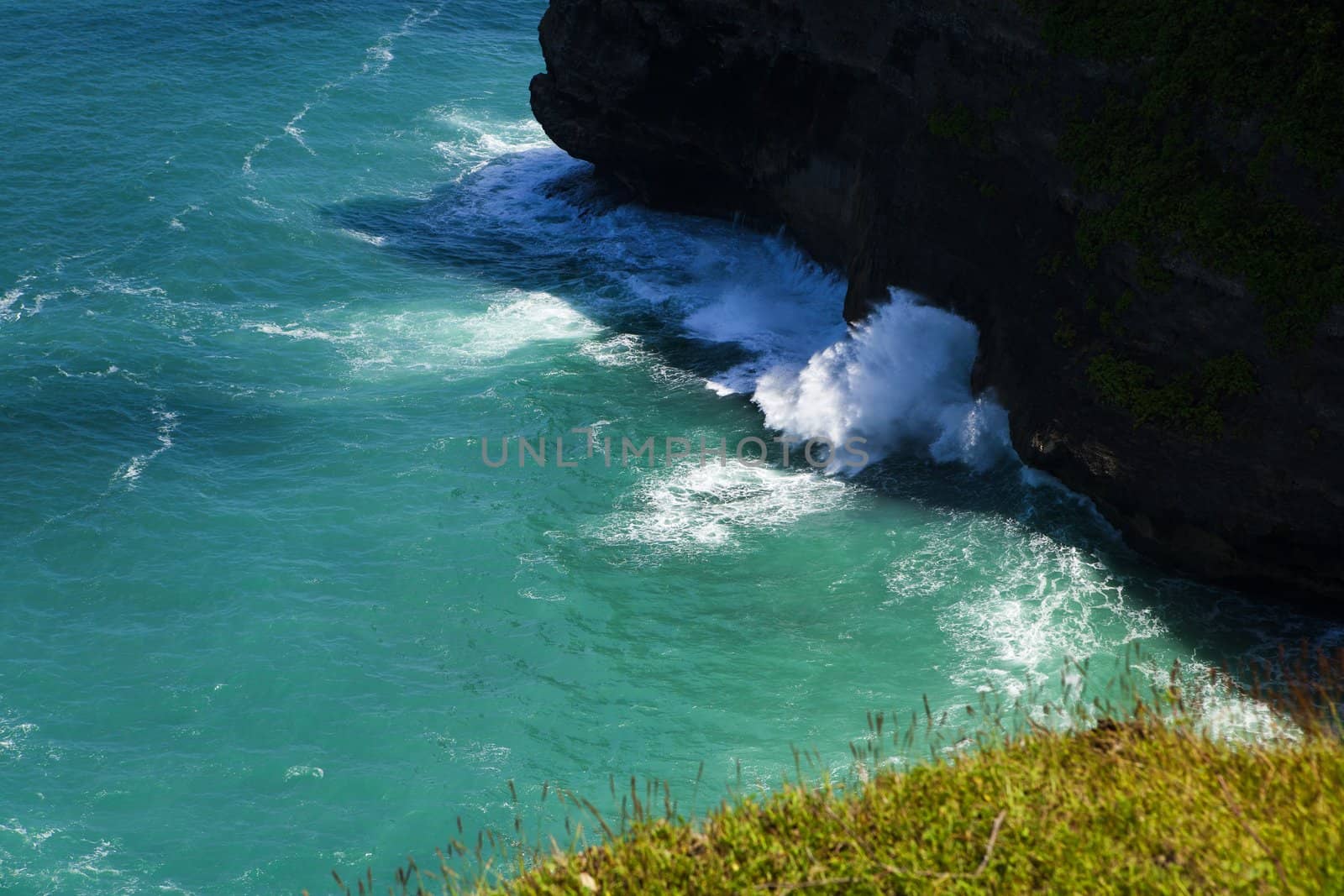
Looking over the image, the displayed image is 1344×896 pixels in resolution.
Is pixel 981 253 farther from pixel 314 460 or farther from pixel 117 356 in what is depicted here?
pixel 117 356

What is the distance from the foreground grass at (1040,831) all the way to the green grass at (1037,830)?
0.01 metres

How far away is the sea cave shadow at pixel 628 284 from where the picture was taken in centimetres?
2330

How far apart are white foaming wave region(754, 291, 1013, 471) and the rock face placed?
69 centimetres

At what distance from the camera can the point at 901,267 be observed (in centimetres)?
3116

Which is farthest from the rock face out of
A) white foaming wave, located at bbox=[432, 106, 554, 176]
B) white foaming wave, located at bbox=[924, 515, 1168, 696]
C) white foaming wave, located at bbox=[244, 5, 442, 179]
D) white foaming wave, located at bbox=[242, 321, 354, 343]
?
white foaming wave, located at bbox=[242, 321, 354, 343]

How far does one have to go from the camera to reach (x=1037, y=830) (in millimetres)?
9805

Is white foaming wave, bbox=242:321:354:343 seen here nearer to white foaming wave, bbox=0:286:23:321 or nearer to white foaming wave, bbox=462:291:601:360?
white foaming wave, bbox=462:291:601:360

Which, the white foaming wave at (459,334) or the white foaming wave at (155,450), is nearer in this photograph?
the white foaming wave at (155,450)

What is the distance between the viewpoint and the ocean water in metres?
20.3

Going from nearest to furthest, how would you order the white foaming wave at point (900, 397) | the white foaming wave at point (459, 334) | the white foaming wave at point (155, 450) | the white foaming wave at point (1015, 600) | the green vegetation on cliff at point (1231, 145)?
the green vegetation on cliff at point (1231, 145), the white foaming wave at point (1015, 600), the white foaming wave at point (155, 450), the white foaming wave at point (900, 397), the white foaming wave at point (459, 334)

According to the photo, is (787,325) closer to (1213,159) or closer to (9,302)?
(1213,159)

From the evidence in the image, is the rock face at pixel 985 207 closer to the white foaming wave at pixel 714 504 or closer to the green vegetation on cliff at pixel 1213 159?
the green vegetation on cliff at pixel 1213 159

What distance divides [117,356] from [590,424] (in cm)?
1284

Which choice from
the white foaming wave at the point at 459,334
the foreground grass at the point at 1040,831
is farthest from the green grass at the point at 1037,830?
the white foaming wave at the point at 459,334
